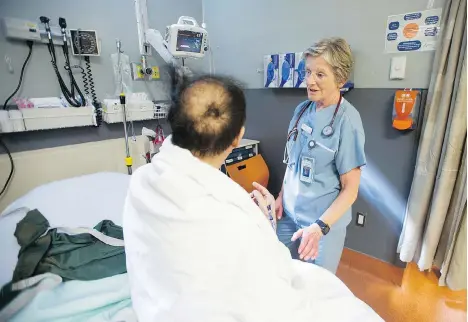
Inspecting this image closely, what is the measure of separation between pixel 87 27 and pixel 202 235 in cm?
184

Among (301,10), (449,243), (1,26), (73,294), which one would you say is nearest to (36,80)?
(1,26)

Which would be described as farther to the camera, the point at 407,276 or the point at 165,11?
the point at 165,11

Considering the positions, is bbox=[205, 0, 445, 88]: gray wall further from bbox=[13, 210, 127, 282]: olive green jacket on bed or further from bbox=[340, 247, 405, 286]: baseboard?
bbox=[13, 210, 127, 282]: olive green jacket on bed

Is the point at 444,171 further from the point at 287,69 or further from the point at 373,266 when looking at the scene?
the point at 287,69

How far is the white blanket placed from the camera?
55 cm

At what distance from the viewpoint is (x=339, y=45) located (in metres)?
1.06

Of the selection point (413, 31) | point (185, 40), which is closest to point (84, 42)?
point (185, 40)

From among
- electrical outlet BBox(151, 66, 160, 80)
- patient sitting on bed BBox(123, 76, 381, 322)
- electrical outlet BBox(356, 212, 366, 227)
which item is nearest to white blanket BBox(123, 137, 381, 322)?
patient sitting on bed BBox(123, 76, 381, 322)

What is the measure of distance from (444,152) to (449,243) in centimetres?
54

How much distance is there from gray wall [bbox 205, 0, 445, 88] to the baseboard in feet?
3.95

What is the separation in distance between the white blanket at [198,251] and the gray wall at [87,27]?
0.86 metres

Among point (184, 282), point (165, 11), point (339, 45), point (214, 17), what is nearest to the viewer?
point (184, 282)

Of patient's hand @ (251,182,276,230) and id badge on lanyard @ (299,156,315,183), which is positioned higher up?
id badge on lanyard @ (299,156,315,183)

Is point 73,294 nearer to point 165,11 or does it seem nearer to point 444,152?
point 444,152
